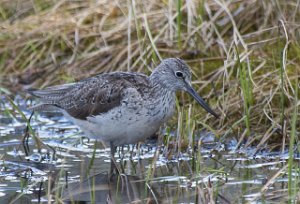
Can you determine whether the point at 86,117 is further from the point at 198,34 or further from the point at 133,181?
the point at 198,34

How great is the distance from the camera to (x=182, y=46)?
9.57 metres

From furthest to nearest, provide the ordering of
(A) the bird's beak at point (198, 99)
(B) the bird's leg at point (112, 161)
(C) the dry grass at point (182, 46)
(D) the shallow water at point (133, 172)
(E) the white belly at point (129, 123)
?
1. (C) the dry grass at point (182, 46)
2. (A) the bird's beak at point (198, 99)
3. (E) the white belly at point (129, 123)
4. (B) the bird's leg at point (112, 161)
5. (D) the shallow water at point (133, 172)

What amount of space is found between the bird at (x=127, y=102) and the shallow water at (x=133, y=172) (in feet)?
0.91

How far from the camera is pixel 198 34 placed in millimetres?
9500

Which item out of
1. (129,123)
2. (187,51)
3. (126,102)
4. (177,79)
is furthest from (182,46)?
(129,123)

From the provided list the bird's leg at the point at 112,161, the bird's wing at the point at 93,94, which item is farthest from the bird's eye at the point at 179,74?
the bird's leg at the point at 112,161

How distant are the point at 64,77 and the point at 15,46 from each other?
135 centimetres

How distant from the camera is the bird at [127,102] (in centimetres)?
723

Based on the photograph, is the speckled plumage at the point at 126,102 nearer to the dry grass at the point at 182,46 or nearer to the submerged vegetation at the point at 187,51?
the submerged vegetation at the point at 187,51

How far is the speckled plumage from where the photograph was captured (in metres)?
7.22

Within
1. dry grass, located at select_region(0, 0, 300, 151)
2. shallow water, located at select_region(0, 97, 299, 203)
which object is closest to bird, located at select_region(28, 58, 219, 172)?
shallow water, located at select_region(0, 97, 299, 203)

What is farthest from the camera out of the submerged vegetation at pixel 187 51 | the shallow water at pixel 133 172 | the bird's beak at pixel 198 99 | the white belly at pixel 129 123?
the submerged vegetation at pixel 187 51

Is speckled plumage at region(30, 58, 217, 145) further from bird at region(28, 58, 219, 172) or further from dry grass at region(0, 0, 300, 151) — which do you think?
dry grass at region(0, 0, 300, 151)

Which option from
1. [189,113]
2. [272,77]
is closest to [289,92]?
[272,77]
